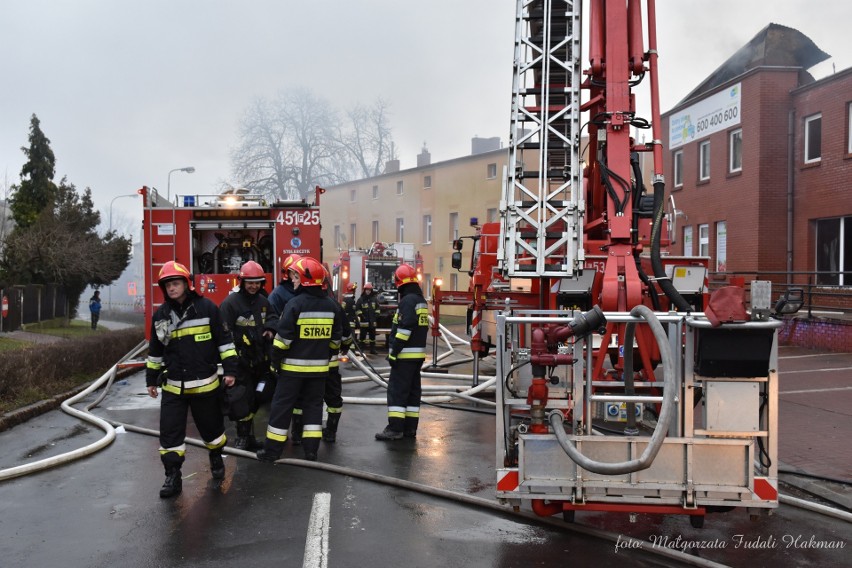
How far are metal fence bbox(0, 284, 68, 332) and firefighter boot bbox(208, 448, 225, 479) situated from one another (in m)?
17.1

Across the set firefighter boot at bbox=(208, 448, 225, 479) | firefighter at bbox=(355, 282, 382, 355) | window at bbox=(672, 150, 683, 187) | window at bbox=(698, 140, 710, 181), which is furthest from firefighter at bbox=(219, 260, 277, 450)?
window at bbox=(672, 150, 683, 187)

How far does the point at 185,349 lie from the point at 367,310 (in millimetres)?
12028

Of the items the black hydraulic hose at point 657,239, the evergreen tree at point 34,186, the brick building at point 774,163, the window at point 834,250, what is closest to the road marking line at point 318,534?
the black hydraulic hose at point 657,239

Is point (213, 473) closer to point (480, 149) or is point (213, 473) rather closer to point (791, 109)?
point (791, 109)

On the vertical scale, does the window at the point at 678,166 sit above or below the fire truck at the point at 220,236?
above

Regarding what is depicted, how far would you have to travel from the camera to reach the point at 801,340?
49.7ft

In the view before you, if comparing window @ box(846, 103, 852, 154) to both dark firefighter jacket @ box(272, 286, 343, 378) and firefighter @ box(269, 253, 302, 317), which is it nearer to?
firefighter @ box(269, 253, 302, 317)

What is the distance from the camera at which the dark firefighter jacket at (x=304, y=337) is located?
625 centimetres

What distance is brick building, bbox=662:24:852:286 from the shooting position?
16.9 m

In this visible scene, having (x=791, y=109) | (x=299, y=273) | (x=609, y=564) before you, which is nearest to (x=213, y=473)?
(x=299, y=273)

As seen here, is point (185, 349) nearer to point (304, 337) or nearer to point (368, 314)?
point (304, 337)

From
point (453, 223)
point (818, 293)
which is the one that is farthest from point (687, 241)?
point (453, 223)

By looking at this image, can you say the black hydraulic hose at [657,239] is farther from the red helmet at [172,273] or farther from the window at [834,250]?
Answer: the window at [834,250]

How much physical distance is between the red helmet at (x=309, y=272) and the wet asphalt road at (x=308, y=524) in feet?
5.12
